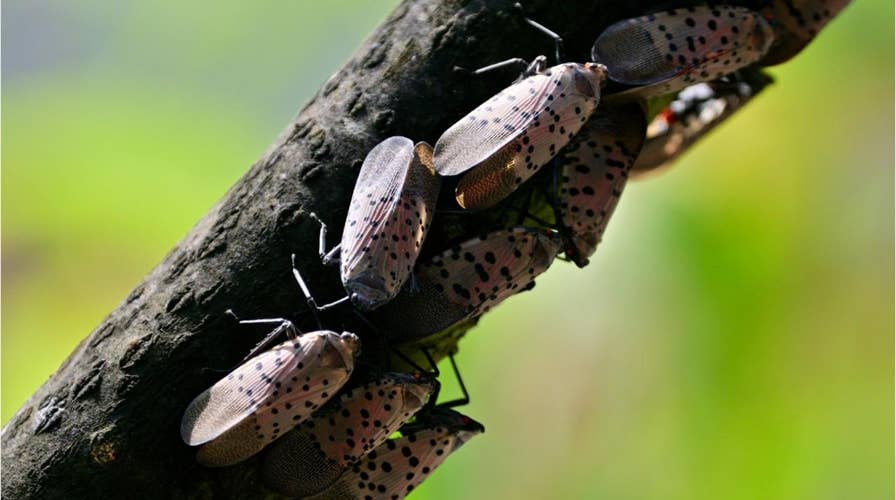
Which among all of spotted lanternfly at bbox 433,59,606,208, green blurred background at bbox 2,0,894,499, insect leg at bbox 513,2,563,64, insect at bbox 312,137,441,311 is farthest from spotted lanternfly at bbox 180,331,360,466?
green blurred background at bbox 2,0,894,499

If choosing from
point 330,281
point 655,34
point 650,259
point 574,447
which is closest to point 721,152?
point 650,259

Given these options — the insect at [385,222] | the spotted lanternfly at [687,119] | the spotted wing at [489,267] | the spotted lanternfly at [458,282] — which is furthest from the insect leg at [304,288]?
the spotted lanternfly at [687,119]

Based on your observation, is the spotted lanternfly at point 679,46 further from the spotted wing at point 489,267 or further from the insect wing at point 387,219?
the insect wing at point 387,219

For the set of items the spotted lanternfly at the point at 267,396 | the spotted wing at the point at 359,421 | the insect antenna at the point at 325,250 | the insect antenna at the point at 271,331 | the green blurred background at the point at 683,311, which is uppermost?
the insect antenna at the point at 325,250

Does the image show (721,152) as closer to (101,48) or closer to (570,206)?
(570,206)

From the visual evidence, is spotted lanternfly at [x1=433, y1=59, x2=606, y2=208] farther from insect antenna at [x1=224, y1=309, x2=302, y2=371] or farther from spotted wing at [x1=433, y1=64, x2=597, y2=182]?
insect antenna at [x1=224, y1=309, x2=302, y2=371]

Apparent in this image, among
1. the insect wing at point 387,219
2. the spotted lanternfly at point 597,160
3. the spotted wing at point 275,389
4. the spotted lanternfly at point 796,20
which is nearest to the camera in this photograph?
the spotted wing at point 275,389

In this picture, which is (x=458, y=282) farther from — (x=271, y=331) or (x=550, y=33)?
(x=550, y=33)

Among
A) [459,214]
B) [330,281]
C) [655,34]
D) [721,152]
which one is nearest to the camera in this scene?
[330,281]
